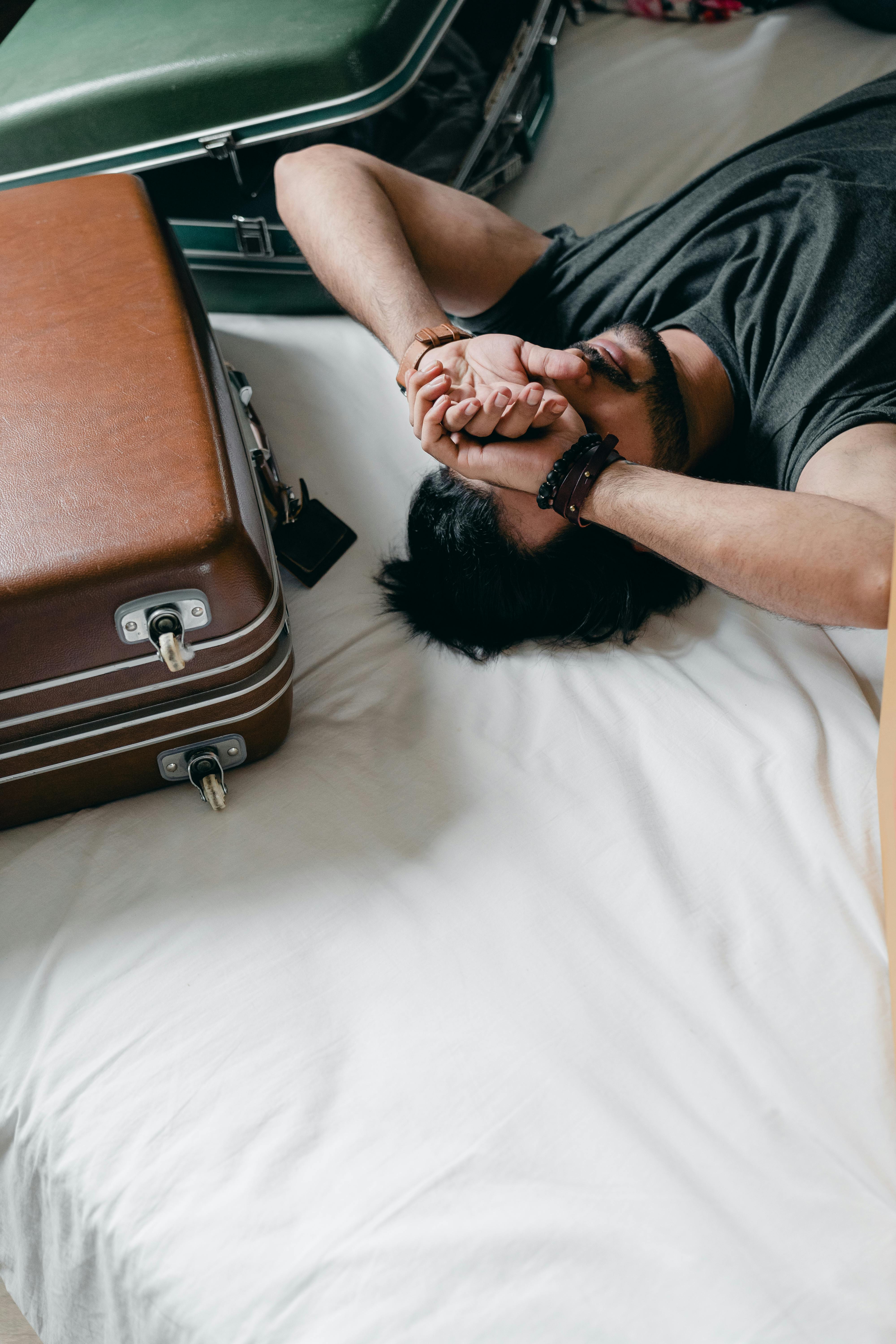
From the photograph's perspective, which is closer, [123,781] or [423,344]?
[123,781]

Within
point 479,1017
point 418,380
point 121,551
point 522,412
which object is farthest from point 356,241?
point 479,1017

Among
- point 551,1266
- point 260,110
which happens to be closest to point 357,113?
point 260,110

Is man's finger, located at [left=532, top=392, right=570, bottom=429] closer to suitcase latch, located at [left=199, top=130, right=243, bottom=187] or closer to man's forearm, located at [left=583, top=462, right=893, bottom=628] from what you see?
man's forearm, located at [left=583, top=462, right=893, bottom=628]

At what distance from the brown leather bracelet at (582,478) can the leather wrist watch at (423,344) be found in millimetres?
247

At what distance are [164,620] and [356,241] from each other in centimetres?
71

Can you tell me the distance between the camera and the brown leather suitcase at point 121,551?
30.8 inches

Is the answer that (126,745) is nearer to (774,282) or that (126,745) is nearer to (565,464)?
(565,464)

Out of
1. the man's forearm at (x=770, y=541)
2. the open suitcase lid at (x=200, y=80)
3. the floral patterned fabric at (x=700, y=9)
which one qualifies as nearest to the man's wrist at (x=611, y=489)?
the man's forearm at (x=770, y=541)

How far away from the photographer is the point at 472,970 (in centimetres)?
83

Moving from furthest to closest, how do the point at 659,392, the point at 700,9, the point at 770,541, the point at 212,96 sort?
the point at 700,9 < the point at 212,96 < the point at 659,392 < the point at 770,541

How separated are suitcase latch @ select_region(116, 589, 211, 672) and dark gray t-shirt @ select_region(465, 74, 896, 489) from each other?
0.69m

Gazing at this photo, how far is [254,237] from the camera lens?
135 centimetres

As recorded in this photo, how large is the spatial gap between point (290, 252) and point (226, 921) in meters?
1.00

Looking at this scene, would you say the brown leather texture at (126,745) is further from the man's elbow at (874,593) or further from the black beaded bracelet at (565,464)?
the man's elbow at (874,593)
